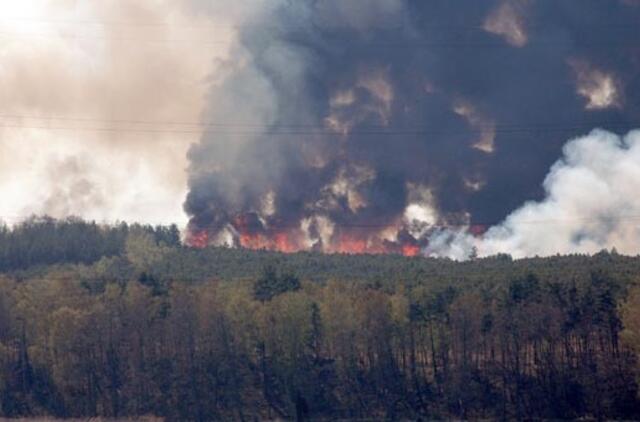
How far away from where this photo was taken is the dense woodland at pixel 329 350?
81.9 meters

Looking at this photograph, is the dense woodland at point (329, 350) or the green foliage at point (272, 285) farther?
the green foliage at point (272, 285)

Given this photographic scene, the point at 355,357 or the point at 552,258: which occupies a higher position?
the point at 552,258

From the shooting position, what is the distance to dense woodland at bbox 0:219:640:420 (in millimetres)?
81875

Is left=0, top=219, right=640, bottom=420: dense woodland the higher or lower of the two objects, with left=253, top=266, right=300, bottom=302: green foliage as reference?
lower

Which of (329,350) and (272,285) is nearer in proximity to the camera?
(329,350)

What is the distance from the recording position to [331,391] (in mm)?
84000

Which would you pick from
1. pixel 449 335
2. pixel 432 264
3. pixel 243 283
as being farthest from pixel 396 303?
pixel 432 264

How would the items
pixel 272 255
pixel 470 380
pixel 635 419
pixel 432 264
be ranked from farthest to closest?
pixel 272 255 → pixel 432 264 → pixel 470 380 → pixel 635 419

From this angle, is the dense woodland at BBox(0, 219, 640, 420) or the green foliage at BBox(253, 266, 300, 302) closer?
the dense woodland at BBox(0, 219, 640, 420)

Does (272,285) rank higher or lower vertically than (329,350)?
higher

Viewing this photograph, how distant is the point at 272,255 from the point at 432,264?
669 inches

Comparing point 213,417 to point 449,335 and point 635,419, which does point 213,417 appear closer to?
point 449,335

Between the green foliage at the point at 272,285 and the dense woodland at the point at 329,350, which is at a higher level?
the green foliage at the point at 272,285

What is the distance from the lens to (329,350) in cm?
8712
